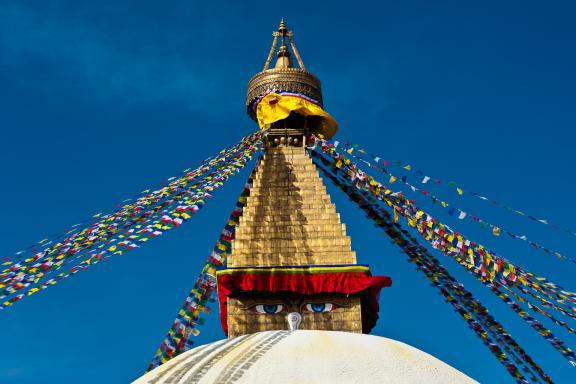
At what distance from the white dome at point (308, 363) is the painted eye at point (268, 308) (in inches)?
211

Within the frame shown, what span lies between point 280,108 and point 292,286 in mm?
4417

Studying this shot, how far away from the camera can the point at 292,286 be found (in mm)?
11266

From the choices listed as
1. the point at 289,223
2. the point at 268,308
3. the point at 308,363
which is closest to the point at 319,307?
the point at 268,308

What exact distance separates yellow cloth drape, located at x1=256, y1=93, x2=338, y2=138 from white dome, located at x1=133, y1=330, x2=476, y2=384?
870cm

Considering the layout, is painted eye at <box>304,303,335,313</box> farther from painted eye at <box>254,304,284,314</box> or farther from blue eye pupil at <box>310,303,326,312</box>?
painted eye at <box>254,304,284,314</box>

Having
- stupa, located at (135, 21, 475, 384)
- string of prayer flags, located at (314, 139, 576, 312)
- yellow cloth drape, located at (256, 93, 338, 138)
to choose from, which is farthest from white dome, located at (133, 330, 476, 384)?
yellow cloth drape, located at (256, 93, 338, 138)

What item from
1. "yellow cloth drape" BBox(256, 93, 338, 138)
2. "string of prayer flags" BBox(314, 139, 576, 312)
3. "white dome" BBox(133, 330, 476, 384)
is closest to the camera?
"white dome" BBox(133, 330, 476, 384)

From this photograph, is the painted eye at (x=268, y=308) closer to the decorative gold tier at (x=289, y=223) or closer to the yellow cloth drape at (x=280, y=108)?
the decorative gold tier at (x=289, y=223)

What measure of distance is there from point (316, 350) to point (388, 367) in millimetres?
550

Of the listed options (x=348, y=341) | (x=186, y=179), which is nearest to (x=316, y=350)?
(x=348, y=341)

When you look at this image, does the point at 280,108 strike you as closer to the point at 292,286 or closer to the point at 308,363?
the point at 292,286

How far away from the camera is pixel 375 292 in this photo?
38.2 feet

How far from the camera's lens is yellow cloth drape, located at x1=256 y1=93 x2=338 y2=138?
14.3 meters

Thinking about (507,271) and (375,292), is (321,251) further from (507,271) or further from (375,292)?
(507,271)
